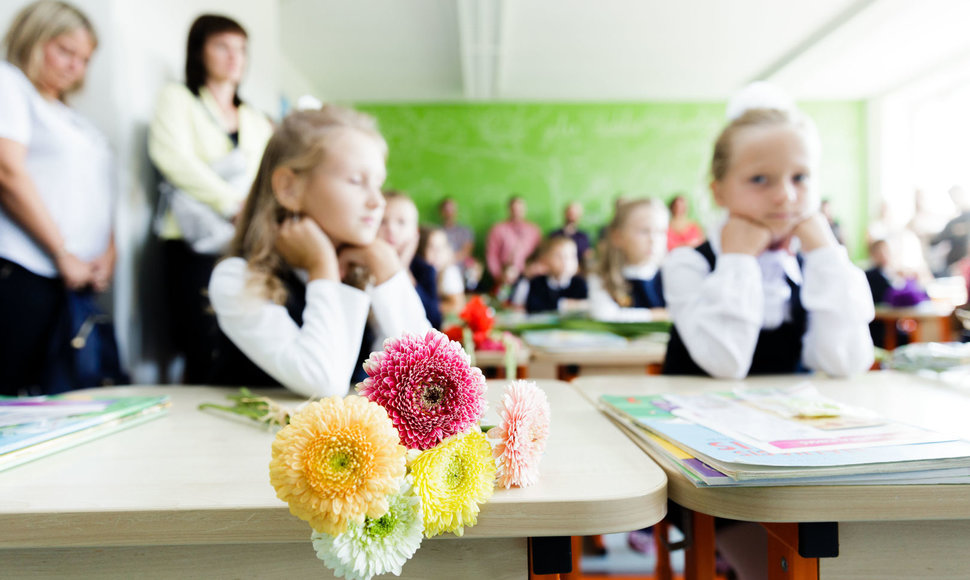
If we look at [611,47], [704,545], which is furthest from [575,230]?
[704,545]

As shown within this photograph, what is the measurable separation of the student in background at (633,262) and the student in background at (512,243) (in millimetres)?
3649

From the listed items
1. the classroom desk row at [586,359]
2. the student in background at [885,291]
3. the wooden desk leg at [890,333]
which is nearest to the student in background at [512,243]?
the student in background at [885,291]

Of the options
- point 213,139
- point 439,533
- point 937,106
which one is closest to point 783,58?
point 937,106

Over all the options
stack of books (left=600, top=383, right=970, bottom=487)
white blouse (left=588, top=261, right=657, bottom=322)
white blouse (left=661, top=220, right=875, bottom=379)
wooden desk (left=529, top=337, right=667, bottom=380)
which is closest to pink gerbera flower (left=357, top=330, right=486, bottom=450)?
stack of books (left=600, top=383, right=970, bottom=487)

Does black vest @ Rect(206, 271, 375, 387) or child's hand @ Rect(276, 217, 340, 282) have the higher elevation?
child's hand @ Rect(276, 217, 340, 282)

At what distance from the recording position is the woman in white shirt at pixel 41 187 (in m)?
1.76

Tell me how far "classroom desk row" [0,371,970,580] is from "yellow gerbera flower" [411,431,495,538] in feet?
0.09

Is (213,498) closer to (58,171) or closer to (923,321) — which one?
(58,171)

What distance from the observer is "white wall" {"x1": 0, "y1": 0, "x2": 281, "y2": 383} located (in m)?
2.05

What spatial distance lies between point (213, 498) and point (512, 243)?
21.3 ft

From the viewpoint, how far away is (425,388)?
528 millimetres

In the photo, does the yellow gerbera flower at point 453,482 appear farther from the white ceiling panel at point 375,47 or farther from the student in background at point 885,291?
the white ceiling panel at point 375,47

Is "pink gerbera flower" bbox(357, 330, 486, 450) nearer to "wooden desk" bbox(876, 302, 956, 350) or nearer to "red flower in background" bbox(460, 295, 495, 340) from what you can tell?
"red flower in background" bbox(460, 295, 495, 340)

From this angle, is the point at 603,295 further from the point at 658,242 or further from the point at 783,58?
the point at 783,58
